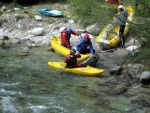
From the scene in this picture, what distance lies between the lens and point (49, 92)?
30.1 feet

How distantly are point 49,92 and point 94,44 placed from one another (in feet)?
16.9

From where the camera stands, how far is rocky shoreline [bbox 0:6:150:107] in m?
9.36

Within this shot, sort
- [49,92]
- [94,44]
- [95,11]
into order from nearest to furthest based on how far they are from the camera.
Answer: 1. [49,92]
2. [95,11]
3. [94,44]

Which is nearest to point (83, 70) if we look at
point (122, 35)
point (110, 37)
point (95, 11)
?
point (95, 11)

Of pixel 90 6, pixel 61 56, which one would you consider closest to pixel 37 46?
pixel 61 56

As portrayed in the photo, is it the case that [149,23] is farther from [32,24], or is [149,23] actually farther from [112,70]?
[32,24]

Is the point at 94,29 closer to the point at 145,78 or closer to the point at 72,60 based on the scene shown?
the point at 72,60

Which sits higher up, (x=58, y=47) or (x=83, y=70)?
(x=58, y=47)

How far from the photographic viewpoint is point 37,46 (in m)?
14.1

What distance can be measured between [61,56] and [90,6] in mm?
2864

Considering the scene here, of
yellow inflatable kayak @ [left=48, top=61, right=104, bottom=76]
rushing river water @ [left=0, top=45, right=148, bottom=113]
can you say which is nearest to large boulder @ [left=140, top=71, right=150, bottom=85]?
rushing river water @ [left=0, top=45, right=148, bottom=113]

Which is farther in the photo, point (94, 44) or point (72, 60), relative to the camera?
point (94, 44)

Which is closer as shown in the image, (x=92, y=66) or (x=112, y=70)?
(x=112, y=70)

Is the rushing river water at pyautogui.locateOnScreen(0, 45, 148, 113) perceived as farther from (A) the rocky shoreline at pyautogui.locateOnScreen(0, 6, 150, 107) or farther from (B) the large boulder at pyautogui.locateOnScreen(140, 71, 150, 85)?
(B) the large boulder at pyautogui.locateOnScreen(140, 71, 150, 85)
